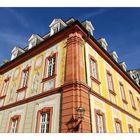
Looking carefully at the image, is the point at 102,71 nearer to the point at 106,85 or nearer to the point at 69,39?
the point at 106,85

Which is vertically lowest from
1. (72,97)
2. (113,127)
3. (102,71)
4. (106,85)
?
(113,127)

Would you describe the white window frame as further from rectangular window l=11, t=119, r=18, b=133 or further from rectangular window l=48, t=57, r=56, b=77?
rectangular window l=11, t=119, r=18, b=133

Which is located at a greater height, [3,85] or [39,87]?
[3,85]

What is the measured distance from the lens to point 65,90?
34.1ft

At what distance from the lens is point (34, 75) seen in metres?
14.0

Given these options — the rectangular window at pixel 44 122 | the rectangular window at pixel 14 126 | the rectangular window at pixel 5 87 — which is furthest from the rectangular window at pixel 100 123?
the rectangular window at pixel 5 87

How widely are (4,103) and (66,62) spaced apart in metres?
7.41

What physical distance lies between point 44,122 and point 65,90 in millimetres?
2495

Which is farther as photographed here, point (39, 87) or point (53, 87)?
point (39, 87)

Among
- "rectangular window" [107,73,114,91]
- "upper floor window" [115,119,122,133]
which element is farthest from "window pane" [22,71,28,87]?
"upper floor window" [115,119,122,133]

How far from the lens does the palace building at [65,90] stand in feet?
32.9

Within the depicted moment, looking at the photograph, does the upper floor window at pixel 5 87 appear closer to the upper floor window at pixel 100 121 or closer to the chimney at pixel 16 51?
the chimney at pixel 16 51

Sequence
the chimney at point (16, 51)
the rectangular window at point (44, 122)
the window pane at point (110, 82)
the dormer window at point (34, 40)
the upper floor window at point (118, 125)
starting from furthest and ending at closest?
the chimney at point (16, 51)
the dormer window at point (34, 40)
the window pane at point (110, 82)
the upper floor window at point (118, 125)
the rectangular window at point (44, 122)
